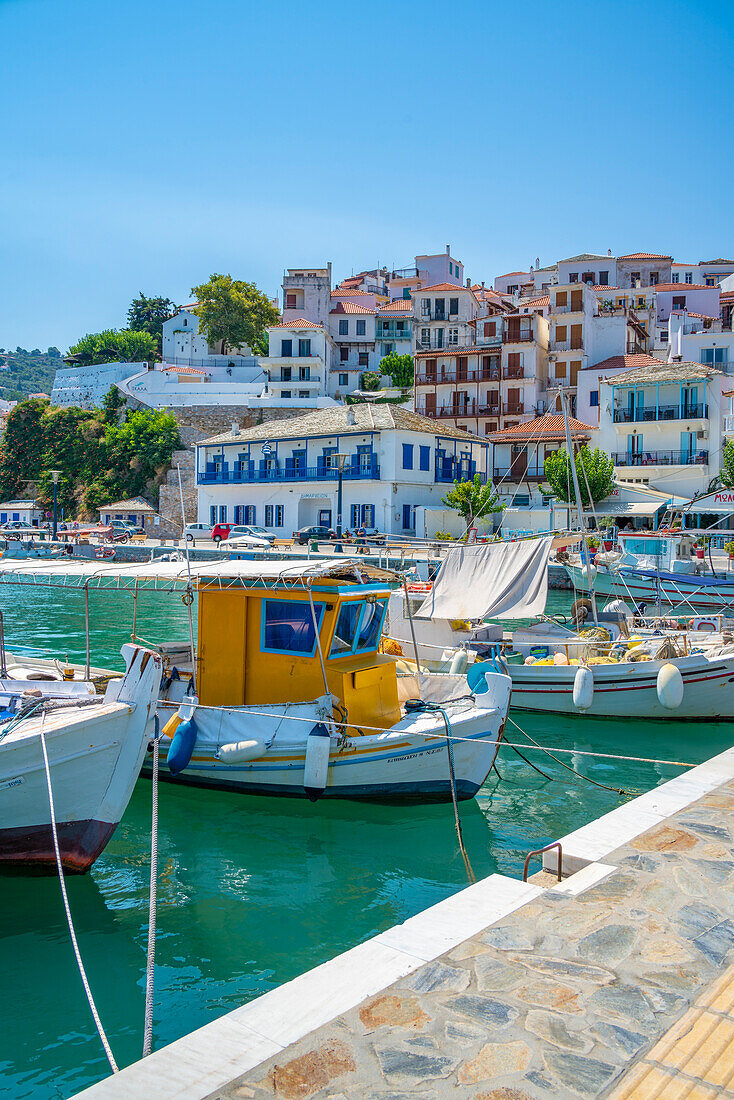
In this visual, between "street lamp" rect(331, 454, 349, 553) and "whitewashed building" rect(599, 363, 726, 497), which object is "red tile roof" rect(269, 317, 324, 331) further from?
"whitewashed building" rect(599, 363, 726, 497)

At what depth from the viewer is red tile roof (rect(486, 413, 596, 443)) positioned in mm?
49188

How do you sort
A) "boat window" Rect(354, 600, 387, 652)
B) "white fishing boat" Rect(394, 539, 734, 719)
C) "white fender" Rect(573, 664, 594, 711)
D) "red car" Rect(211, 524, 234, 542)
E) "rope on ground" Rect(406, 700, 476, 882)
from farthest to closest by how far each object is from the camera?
"red car" Rect(211, 524, 234, 542)
"white fishing boat" Rect(394, 539, 734, 719)
"white fender" Rect(573, 664, 594, 711)
"boat window" Rect(354, 600, 387, 652)
"rope on ground" Rect(406, 700, 476, 882)

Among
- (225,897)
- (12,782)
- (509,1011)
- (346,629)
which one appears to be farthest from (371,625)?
(509,1011)

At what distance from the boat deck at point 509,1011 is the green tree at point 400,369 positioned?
61171 millimetres

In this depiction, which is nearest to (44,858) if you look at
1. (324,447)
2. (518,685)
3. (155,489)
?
(518,685)

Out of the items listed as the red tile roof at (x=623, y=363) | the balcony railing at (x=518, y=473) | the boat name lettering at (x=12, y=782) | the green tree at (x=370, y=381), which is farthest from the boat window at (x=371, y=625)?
the green tree at (x=370, y=381)

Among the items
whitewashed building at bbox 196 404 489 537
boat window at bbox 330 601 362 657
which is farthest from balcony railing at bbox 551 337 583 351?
boat window at bbox 330 601 362 657

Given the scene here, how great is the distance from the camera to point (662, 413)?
148 feet

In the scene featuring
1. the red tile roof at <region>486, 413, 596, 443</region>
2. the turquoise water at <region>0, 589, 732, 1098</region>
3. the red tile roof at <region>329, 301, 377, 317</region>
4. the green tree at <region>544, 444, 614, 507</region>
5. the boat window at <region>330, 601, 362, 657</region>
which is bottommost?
the turquoise water at <region>0, 589, 732, 1098</region>

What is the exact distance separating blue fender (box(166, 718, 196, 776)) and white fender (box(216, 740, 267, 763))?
41 cm

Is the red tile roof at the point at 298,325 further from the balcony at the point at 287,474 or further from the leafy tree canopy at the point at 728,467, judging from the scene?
the leafy tree canopy at the point at 728,467

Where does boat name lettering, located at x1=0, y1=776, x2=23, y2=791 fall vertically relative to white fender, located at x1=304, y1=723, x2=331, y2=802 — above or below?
above

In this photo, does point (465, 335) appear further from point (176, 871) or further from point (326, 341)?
point (176, 871)

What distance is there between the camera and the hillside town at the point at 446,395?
148ft
